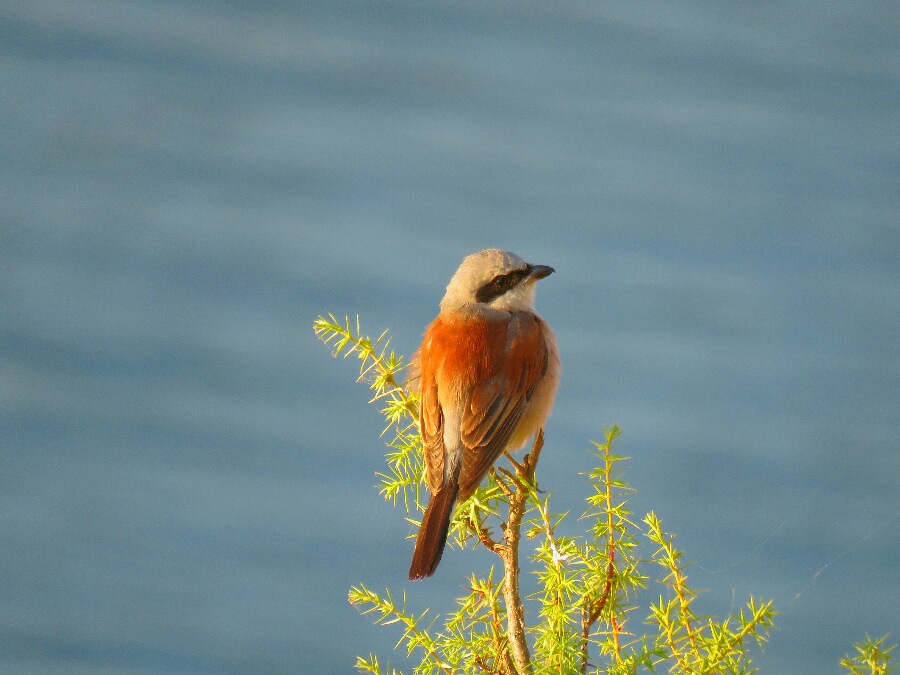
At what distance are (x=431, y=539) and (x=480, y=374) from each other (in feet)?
1.94

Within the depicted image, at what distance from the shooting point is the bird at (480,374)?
2.09 m

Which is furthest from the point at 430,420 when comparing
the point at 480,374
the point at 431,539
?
the point at 431,539

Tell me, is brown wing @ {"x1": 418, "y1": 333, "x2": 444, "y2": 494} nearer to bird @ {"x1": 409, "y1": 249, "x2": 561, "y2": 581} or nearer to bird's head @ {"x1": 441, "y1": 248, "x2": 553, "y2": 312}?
bird @ {"x1": 409, "y1": 249, "x2": 561, "y2": 581}

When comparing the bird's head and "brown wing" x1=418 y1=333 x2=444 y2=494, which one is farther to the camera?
the bird's head

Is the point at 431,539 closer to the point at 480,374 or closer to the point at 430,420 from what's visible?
the point at 430,420

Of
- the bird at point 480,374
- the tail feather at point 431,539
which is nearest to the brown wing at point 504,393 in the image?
the bird at point 480,374

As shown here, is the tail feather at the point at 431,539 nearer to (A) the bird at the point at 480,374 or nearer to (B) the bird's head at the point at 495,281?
(A) the bird at the point at 480,374

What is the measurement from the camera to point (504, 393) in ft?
7.77

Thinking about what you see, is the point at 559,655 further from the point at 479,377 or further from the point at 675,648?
the point at 479,377

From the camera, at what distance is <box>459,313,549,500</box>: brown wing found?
2.19 metres

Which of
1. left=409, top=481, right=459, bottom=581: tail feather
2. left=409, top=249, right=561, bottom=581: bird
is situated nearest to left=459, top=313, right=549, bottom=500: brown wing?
left=409, top=249, right=561, bottom=581: bird

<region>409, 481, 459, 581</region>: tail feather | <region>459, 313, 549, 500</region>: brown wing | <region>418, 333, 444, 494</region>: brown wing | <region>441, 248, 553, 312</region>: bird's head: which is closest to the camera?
<region>409, 481, 459, 581</region>: tail feather

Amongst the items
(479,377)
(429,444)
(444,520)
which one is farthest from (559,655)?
(479,377)

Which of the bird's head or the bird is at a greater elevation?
the bird's head
